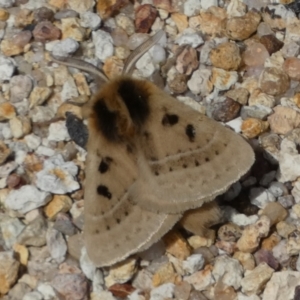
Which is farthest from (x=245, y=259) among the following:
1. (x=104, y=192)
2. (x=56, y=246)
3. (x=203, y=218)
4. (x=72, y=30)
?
(x=72, y=30)

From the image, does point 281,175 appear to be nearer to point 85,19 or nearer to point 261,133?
point 261,133

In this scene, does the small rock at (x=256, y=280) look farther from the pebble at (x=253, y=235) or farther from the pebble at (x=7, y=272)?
the pebble at (x=7, y=272)

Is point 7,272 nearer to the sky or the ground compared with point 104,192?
nearer to the ground

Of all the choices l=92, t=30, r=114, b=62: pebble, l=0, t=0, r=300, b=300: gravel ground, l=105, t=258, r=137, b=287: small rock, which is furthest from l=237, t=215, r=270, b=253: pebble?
l=92, t=30, r=114, b=62: pebble

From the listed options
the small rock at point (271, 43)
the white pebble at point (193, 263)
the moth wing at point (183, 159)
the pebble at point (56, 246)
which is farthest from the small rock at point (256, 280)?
the small rock at point (271, 43)

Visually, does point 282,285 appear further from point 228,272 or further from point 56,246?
point 56,246

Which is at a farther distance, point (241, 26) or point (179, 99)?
point (241, 26)

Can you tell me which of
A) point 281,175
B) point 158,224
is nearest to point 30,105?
point 158,224
